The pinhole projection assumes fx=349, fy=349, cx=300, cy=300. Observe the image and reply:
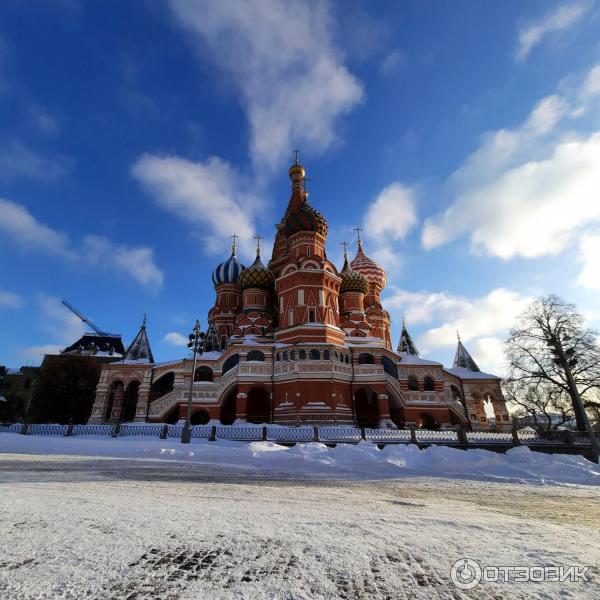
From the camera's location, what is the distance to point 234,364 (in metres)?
30.2

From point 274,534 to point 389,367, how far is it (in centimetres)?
2759

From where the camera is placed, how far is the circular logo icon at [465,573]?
3008 mm

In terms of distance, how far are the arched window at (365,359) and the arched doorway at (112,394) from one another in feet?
73.8

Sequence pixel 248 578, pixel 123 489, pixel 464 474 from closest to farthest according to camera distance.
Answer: pixel 248 578 < pixel 123 489 < pixel 464 474

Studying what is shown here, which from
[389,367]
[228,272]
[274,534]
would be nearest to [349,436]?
[389,367]

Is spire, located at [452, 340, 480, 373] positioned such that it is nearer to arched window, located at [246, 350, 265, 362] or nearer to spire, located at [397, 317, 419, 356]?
spire, located at [397, 317, 419, 356]

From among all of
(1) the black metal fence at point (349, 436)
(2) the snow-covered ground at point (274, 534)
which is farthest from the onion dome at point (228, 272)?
(2) the snow-covered ground at point (274, 534)

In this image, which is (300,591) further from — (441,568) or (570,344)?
(570,344)

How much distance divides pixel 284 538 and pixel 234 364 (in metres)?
27.0

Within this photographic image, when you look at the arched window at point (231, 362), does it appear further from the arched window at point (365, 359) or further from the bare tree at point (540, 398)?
the bare tree at point (540, 398)

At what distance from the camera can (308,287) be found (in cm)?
3142

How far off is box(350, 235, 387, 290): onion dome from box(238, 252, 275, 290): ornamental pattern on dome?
1206 cm

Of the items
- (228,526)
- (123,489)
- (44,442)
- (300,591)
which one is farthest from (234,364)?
(300,591)

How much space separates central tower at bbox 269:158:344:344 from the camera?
29403 mm
